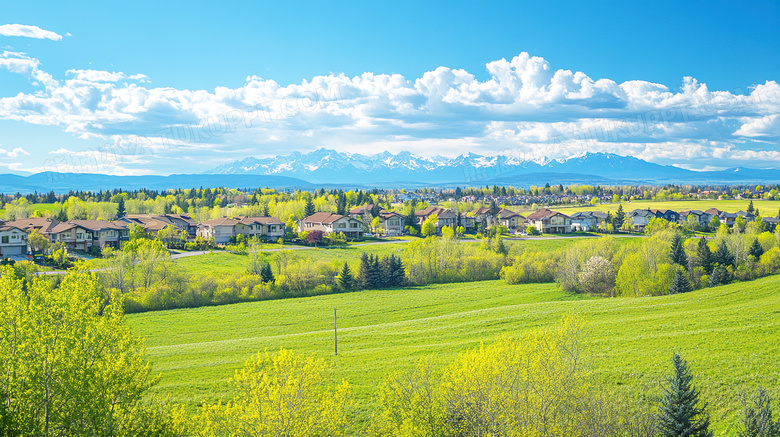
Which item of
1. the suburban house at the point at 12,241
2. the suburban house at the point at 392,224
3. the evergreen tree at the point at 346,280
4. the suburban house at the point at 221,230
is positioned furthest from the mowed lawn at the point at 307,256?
the suburban house at the point at 12,241

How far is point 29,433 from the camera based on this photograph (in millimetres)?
13203

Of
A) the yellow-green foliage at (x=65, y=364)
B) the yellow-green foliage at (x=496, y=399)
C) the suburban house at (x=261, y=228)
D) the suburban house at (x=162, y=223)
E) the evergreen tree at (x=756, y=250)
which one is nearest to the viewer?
the yellow-green foliage at (x=65, y=364)

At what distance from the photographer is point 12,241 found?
69.1 meters

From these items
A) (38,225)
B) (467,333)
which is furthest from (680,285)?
(38,225)

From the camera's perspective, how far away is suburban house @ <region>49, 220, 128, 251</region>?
75250 millimetres

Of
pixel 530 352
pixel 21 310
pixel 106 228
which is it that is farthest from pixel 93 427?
pixel 106 228

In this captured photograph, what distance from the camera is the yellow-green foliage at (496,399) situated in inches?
624

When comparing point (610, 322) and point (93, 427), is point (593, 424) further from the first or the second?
point (610, 322)

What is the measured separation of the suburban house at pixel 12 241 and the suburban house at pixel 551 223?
304 feet

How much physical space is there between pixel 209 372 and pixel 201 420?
46.4 ft

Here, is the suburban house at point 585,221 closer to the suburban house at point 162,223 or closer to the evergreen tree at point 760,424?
the suburban house at point 162,223

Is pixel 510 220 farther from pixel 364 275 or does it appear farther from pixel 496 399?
pixel 496 399

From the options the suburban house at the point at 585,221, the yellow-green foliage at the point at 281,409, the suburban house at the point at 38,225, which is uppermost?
the suburban house at the point at 38,225

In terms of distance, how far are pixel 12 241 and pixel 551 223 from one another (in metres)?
96.4
